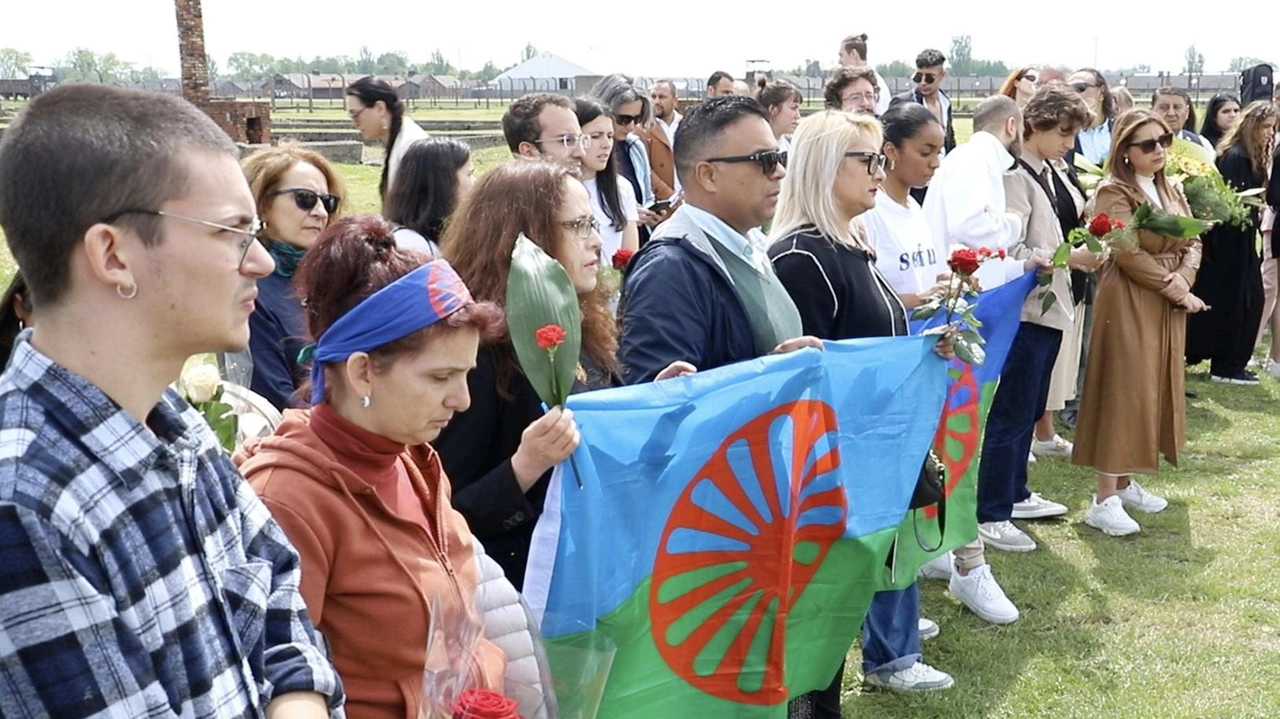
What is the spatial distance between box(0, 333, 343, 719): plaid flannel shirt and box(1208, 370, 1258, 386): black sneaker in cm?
874

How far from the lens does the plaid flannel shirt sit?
1.27 meters

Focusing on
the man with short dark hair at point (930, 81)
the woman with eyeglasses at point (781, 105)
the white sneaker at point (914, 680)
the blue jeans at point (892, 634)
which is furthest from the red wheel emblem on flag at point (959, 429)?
the man with short dark hair at point (930, 81)

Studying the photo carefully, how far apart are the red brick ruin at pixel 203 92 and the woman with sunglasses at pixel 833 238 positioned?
1921 cm

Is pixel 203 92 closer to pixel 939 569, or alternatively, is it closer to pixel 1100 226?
pixel 939 569

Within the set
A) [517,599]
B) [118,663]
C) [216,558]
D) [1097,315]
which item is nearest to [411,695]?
[517,599]

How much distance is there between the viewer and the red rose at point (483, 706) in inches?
74.2

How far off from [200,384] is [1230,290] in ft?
26.5

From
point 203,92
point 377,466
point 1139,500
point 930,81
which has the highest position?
point 203,92

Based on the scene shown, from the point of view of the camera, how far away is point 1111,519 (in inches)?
232

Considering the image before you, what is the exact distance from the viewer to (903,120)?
4.64 meters

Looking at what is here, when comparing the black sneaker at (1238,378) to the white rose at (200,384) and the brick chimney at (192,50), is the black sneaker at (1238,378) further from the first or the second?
the brick chimney at (192,50)

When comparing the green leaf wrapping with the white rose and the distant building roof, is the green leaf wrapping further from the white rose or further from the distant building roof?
the distant building roof

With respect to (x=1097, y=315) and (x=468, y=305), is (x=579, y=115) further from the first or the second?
(x=468, y=305)

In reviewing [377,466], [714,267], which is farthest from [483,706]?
[714,267]
